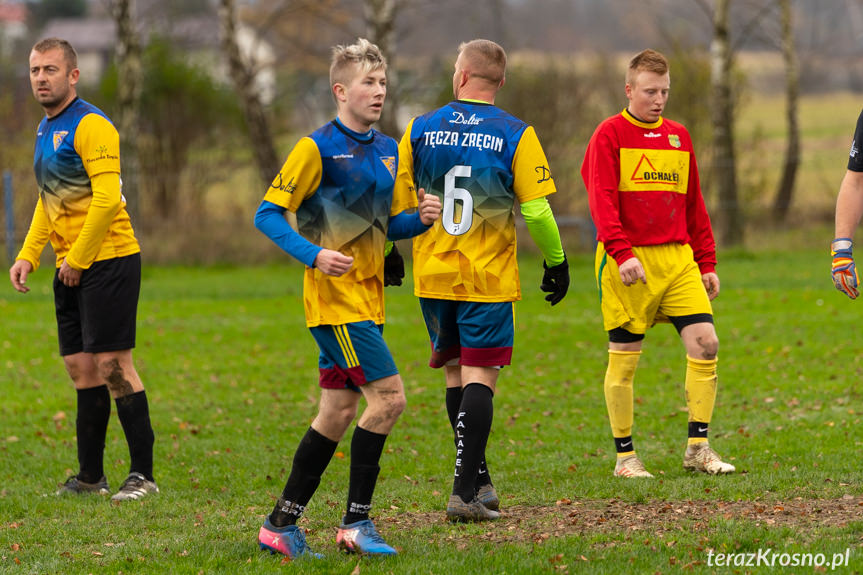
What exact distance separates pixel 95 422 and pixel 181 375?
4386 millimetres

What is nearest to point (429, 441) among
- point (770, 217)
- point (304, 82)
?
point (770, 217)

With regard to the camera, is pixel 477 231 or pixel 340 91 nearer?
pixel 340 91

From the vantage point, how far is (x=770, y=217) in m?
23.0

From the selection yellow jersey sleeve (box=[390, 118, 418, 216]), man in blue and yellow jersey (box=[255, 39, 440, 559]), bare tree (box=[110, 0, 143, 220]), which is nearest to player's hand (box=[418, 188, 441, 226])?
man in blue and yellow jersey (box=[255, 39, 440, 559])

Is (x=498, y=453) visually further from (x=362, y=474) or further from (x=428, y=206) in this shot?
(x=428, y=206)

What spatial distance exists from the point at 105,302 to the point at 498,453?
2.90 meters

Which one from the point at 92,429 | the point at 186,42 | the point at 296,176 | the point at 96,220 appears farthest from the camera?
the point at 186,42

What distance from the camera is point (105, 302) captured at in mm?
6609

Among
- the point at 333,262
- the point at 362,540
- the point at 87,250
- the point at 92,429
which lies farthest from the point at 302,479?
the point at 92,429

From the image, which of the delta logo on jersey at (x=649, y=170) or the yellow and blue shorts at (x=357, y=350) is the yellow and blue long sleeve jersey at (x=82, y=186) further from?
the delta logo on jersey at (x=649, y=170)

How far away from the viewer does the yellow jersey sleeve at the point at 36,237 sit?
6867 millimetres

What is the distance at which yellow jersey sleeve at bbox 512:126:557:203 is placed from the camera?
5535mm

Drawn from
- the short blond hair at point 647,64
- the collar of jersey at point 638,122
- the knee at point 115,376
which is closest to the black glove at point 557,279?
the collar of jersey at point 638,122

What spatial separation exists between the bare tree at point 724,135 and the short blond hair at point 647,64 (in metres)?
15.7
